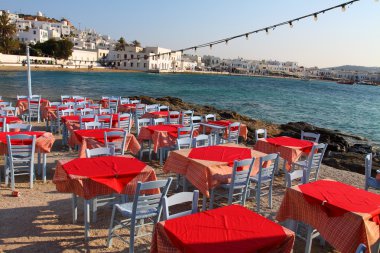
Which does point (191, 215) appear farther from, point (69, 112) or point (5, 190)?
point (69, 112)

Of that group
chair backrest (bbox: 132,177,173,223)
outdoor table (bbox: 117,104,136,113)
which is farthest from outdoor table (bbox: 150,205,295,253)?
outdoor table (bbox: 117,104,136,113)

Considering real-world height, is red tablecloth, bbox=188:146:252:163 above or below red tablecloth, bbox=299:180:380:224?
above

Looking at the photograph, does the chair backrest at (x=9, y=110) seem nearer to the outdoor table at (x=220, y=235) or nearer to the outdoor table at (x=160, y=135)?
the outdoor table at (x=160, y=135)

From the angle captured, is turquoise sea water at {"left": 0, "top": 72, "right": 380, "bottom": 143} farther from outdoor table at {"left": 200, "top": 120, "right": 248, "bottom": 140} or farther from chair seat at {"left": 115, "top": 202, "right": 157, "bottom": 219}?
chair seat at {"left": 115, "top": 202, "right": 157, "bottom": 219}

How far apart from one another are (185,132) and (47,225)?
4.60 meters

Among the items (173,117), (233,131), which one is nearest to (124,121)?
(173,117)

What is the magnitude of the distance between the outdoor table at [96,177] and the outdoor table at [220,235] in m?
1.68

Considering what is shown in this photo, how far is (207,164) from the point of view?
567 cm

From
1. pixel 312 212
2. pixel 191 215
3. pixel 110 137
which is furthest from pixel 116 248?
pixel 110 137

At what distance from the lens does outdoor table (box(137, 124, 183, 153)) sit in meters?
8.42

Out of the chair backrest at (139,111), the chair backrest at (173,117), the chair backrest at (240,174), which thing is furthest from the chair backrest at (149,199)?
the chair backrest at (139,111)

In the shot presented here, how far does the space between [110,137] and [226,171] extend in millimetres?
3097

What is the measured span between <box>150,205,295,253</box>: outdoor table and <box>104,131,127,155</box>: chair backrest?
4043mm

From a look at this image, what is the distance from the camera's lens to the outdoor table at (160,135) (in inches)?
332
